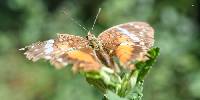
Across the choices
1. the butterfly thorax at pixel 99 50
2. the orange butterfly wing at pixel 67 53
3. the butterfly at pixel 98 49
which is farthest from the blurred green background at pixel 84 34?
the orange butterfly wing at pixel 67 53

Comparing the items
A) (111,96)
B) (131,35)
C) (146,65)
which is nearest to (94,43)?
(131,35)

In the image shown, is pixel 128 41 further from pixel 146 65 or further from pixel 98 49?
pixel 146 65

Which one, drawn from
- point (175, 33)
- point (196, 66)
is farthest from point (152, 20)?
point (196, 66)

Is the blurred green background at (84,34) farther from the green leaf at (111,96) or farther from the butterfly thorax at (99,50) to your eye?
the green leaf at (111,96)

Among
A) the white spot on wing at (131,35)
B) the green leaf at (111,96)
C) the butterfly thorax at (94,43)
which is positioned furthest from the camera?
the white spot on wing at (131,35)

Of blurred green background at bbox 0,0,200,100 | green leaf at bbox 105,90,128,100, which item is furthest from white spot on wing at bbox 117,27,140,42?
blurred green background at bbox 0,0,200,100

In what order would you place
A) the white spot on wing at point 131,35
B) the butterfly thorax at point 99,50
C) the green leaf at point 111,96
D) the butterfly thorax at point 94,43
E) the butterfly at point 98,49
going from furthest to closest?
the white spot on wing at point 131,35
the butterfly thorax at point 94,43
the butterfly thorax at point 99,50
the butterfly at point 98,49
the green leaf at point 111,96
